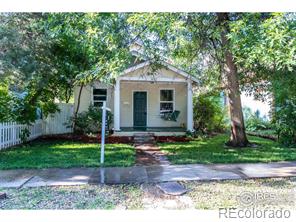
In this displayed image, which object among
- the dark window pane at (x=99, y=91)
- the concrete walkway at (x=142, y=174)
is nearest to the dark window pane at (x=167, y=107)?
the dark window pane at (x=99, y=91)

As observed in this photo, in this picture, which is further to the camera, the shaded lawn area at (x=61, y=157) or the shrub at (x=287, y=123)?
the shrub at (x=287, y=123)

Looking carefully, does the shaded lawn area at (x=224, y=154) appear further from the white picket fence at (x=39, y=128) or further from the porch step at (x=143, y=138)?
the white picket fence at (x=39, y=128)

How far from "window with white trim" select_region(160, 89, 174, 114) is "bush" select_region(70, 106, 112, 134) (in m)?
3.01

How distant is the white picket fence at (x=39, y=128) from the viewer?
1017 centimetres

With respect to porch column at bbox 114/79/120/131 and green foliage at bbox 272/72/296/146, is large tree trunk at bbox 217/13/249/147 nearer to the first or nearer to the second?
green foliage at bbox 272/72/296/146

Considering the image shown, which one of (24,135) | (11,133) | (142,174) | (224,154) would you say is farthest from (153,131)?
(142,174)

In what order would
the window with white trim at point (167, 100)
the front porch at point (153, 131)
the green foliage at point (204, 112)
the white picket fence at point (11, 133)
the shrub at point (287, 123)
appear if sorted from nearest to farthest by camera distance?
the white picket fence at point (11, 133), the shrub at point (287, 123), the front porch at point (153, 131), the window with white trim at point (167, 100), the green foliage at point (204, 112)

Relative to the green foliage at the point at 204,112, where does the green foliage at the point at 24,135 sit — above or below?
below

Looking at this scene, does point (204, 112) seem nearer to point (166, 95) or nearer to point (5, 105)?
point (166, 95)

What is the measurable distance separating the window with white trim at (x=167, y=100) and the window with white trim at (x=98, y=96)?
311cm

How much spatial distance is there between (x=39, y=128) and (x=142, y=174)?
29.4 feet

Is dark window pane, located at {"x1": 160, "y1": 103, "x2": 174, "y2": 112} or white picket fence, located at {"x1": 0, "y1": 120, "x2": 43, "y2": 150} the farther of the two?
dark window pane, located at {"x1": 160, "y1": 103, "x2": 174, "y2": 112}

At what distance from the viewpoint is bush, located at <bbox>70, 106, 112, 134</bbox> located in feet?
45.3

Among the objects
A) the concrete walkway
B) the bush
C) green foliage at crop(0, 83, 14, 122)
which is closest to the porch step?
the bush
